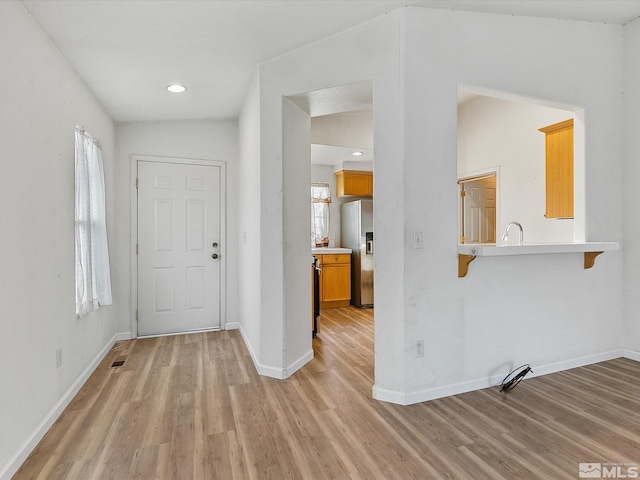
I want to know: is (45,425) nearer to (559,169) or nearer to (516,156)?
(559,169)

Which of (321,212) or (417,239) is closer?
(417,239)

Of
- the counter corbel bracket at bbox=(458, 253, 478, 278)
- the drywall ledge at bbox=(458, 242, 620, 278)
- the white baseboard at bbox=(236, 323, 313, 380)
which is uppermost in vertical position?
the drywall ledge at bbox=(458, 242, 620, 278)

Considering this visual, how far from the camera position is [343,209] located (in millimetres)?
6199

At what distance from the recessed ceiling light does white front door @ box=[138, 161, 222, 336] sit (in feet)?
3.48

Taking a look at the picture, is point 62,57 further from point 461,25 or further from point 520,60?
point 520,60

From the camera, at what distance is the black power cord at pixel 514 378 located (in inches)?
102

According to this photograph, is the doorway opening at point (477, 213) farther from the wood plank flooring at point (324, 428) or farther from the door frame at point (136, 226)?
the door frame at point (136, 226)

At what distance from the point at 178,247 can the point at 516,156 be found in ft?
13.2

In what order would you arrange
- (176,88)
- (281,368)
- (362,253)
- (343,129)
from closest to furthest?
(281,368) < (176,88) < (343,129) < (362,253)

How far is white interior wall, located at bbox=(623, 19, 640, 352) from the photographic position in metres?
3.10

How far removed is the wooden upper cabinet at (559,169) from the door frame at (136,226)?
3492mm

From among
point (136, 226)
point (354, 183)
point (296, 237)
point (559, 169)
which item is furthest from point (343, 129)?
point (136, 226)

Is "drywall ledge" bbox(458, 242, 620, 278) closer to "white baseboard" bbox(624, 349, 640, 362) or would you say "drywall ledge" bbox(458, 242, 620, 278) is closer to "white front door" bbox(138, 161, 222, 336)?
"white baseboard" bbox(624, 349, 640, 362)

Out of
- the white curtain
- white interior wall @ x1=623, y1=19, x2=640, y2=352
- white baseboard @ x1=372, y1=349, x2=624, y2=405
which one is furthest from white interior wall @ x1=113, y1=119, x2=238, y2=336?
white interior wall @ x1=623, y1=19, x2=640, y2=352
